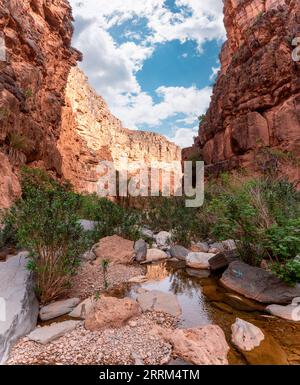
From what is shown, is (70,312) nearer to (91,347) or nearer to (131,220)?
(91,347)

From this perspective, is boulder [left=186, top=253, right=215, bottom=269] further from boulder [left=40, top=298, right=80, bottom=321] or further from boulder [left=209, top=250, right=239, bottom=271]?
boulder [left=40, top=298, right=80, bottom=321]

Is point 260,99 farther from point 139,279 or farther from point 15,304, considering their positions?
point 15,304

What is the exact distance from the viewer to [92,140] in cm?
3703

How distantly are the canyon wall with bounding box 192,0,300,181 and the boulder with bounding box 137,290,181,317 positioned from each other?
12199mm

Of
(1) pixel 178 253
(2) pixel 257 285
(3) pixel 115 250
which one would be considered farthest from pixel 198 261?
(3) pixel 115 250

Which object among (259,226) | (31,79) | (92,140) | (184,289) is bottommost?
(184,289)

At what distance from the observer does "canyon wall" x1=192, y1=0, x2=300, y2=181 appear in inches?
590

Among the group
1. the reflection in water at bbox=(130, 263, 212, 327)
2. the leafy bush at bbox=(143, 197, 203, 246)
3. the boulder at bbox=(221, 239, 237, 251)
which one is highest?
the leafy bush at bbox=(143, 197, 203, 246)

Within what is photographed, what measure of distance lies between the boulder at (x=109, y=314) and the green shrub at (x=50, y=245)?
0.77m

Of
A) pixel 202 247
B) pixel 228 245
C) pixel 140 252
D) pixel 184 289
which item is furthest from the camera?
pixel 202 247

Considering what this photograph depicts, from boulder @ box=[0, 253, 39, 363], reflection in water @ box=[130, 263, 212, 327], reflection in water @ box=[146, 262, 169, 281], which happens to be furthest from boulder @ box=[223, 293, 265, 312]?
boulder @ box=[0, 253, 39, 363]

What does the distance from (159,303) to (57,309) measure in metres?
1.35

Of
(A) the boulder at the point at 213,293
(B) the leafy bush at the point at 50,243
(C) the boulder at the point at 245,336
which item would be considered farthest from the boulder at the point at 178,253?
(C) the boulder at the point at 245,336
